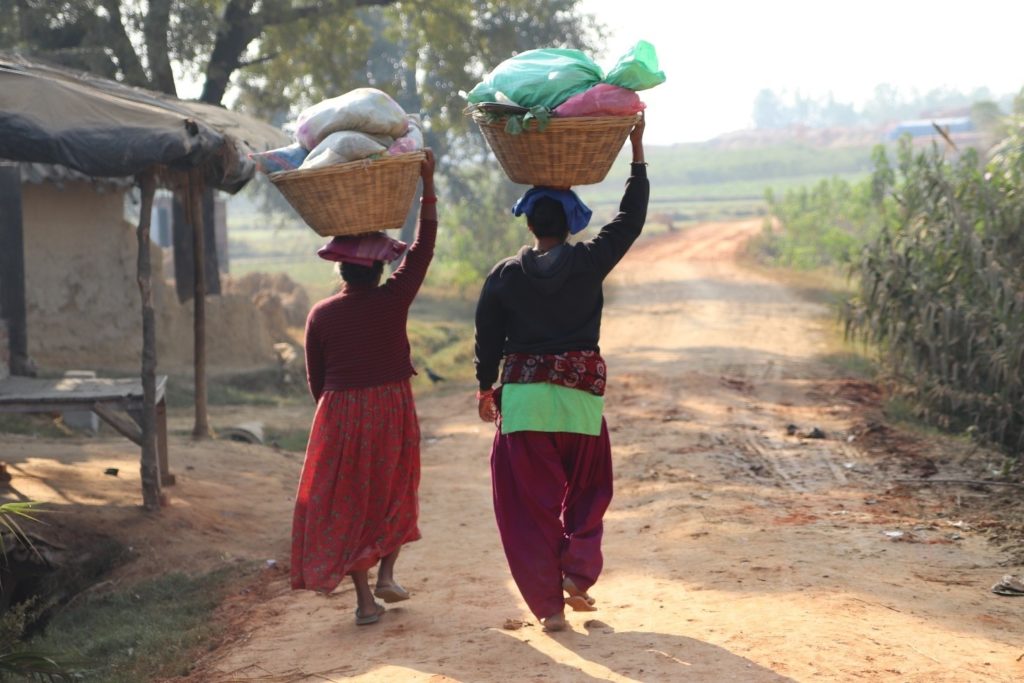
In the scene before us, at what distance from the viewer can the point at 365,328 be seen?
5223mm

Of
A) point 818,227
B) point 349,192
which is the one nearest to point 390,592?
point 349,192

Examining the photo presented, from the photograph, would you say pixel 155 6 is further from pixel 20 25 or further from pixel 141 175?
pixel 141 175

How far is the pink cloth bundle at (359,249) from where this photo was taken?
516 cm

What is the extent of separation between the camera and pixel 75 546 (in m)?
7.02

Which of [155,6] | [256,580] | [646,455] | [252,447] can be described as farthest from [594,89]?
[155,6]

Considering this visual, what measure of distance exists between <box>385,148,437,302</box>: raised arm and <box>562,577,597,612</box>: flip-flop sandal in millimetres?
1431

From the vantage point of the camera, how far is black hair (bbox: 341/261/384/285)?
5.22 metres

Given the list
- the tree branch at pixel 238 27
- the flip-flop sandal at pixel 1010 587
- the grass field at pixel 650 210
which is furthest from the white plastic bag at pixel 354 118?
the tree branch at pixel 238 27

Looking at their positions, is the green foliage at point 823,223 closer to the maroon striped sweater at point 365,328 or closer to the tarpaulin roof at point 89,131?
the tarpaulin roof at point 89,131

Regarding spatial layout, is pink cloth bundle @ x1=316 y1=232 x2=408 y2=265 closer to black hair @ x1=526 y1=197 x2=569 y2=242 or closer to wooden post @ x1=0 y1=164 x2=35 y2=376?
black hair @ x1=526 y1=197 x2=569 y2=242

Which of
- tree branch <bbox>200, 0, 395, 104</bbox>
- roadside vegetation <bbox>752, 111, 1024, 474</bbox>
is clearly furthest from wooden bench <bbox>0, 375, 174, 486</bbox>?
tree branch <bbox>200, 0, 395, 104</bbox>

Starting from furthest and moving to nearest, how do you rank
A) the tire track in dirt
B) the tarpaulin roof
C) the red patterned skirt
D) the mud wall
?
the mud wall
the tarpaulin roof
the red patterned skirt
the tire track in dirt

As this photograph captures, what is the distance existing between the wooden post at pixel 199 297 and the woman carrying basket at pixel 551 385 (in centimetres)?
467

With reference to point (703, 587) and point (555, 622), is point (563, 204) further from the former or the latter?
point (703, 587)
